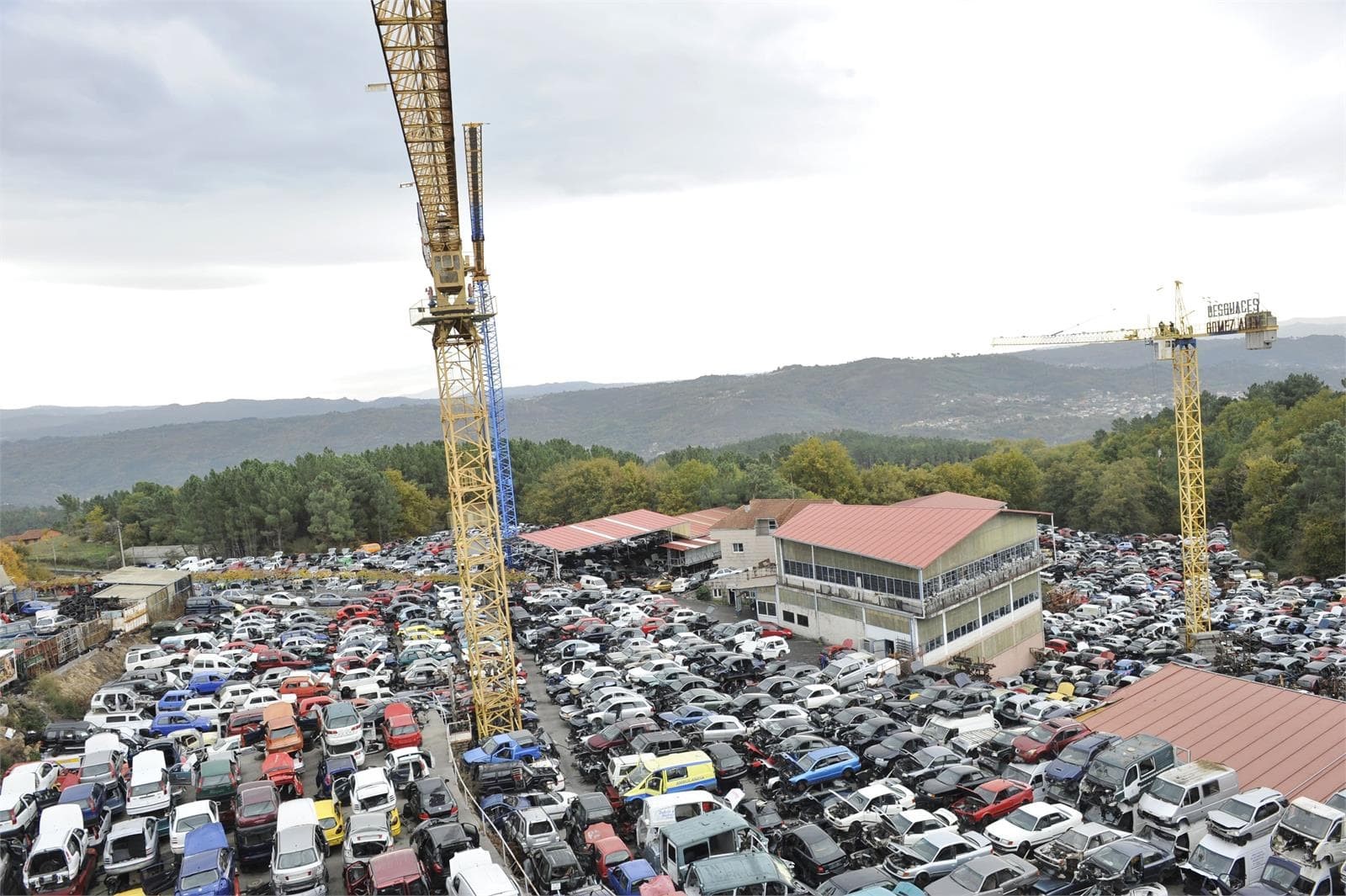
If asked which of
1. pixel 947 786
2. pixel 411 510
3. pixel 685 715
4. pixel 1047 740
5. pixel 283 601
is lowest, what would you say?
pixel 411 510

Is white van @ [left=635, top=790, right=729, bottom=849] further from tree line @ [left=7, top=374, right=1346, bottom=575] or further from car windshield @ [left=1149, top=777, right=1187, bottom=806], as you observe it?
tree line @ [left=7, top=374, right=1346, bottom=575]

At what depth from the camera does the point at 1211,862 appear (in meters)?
12.2

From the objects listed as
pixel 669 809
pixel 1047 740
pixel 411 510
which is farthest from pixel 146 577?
pixel 1047 740

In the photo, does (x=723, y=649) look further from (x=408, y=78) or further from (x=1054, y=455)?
(x=1054, y=455)

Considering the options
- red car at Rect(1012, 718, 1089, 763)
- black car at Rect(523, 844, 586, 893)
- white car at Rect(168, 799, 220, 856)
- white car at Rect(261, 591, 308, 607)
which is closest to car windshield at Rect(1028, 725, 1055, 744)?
red car at Rect(1012, 718, 1089, 763)

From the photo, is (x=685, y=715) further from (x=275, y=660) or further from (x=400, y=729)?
(x=275, y=660)

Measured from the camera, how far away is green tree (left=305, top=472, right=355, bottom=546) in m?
60.8

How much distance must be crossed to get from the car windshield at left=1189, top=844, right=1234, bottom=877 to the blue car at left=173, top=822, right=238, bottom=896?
13.4 meters

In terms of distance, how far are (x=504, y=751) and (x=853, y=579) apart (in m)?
15.9

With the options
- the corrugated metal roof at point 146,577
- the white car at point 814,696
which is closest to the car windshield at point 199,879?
the white car at point 814,696

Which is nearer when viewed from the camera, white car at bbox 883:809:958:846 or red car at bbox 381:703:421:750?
white car at bbox 883:809:958:846

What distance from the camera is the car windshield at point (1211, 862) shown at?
12.0 metres

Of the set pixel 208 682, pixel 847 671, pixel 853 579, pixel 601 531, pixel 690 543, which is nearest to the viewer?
pixel 208 682

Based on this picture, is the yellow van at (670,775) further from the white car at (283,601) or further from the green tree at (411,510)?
the green tree at (411,510)
